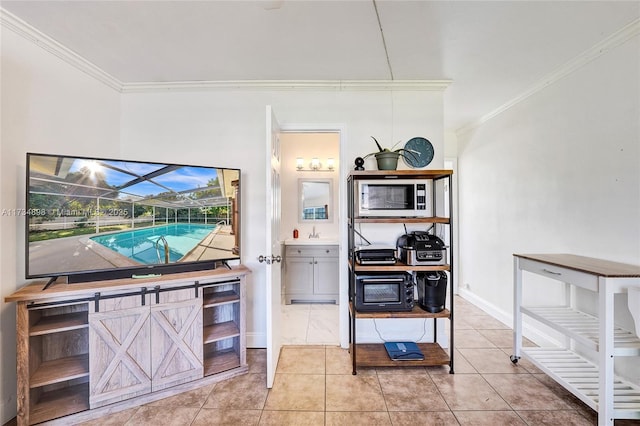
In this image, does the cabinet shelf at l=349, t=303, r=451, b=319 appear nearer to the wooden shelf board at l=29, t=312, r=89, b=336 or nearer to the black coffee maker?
the black coffee maker

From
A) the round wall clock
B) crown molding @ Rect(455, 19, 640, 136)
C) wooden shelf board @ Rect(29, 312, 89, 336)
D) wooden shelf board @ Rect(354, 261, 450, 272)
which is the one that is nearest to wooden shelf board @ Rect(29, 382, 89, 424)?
wooden shelf board @ Rect(29, 312, 89, 336)

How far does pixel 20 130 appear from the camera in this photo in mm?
1754

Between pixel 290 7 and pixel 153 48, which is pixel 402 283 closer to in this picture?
pixel 290 7

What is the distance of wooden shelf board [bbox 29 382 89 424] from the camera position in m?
1.61

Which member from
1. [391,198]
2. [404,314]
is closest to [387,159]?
[391,198]

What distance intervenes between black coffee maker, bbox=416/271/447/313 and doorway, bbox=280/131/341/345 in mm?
1059

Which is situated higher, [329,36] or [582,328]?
[329,36]

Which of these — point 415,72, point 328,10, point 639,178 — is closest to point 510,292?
point 639,178

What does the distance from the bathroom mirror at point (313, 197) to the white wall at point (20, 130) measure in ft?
8.55

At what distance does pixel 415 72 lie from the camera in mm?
2357

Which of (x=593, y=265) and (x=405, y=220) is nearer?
(x=593, y=265)

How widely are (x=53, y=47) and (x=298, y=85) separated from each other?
1850 mm

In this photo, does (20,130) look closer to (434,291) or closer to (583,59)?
(434,291)

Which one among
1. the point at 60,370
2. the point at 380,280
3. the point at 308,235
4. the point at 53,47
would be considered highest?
the point at 53,47
